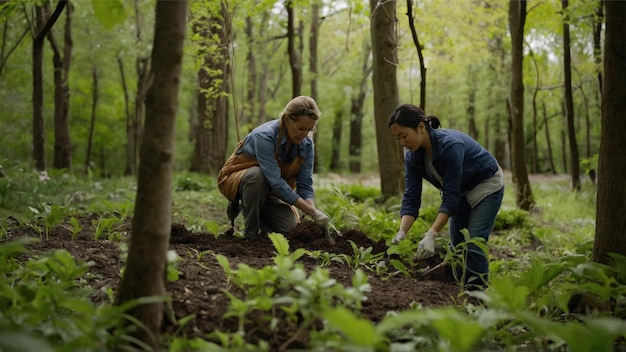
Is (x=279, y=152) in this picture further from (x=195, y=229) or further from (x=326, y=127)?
(x=326, y=127)

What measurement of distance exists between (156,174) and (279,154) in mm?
2528

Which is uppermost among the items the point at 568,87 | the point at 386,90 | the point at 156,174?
the point at 568,87

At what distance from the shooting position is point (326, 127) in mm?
30656

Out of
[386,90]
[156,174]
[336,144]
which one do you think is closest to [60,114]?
[386,90]

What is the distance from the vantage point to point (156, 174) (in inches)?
71.2

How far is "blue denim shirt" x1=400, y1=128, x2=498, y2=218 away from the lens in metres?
3.54

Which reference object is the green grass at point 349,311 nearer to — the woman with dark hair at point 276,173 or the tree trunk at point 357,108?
the woman with dark hair at point 276,173

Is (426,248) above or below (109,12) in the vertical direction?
below

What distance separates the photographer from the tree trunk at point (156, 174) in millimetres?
1784

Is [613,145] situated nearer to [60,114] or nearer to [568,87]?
[568,87]

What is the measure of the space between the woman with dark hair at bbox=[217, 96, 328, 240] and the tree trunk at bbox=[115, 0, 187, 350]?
2.18 m

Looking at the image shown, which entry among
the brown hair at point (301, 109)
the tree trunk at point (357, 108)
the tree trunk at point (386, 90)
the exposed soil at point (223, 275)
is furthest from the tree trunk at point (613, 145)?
the tree trunk at point (357, 108)

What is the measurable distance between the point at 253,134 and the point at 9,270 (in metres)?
2.22

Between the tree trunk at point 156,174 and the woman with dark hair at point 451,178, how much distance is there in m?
2.01
